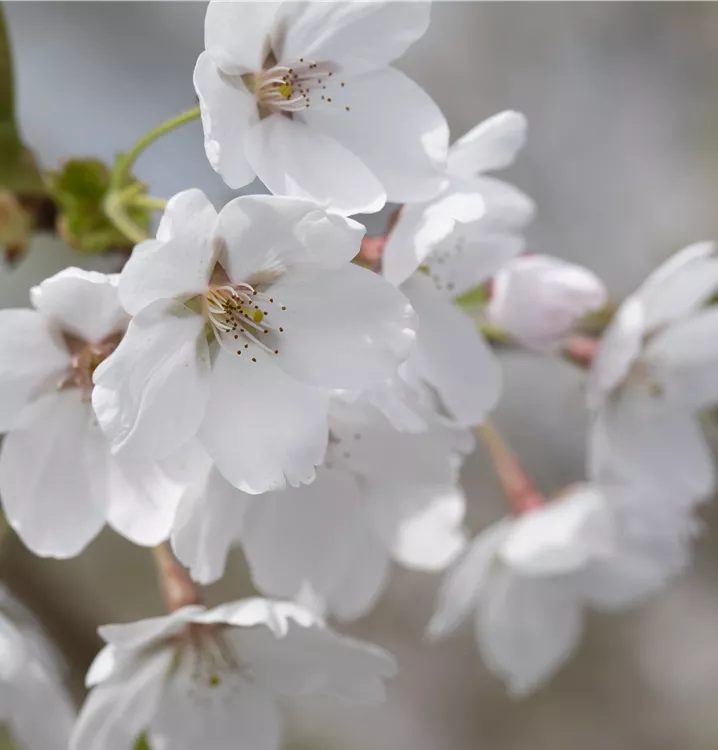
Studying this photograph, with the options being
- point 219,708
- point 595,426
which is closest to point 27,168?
point 219,708

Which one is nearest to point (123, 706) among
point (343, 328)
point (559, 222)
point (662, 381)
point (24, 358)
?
point (24, 358)

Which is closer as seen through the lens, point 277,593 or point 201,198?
point 201,198

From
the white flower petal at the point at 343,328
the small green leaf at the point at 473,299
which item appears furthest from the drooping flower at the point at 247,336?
the small green leaf at the point at 473,299

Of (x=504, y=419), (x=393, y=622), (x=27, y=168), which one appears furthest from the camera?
(x=393, y=622)

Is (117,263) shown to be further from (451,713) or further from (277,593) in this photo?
(451,713)

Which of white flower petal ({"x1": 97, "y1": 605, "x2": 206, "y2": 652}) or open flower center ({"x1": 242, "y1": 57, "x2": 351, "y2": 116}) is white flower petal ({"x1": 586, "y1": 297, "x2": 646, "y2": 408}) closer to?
open flower center ({"x1": 242, "y1": 57, "x2": 351, "y2": 116})

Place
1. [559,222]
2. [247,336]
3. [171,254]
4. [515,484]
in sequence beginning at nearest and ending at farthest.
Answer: [171,254], [247,336], [515,484], [559,222]

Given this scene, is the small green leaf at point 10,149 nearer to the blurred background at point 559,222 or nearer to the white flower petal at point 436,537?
the white flower petal at point 436,537

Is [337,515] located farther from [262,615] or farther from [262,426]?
[262,426]
